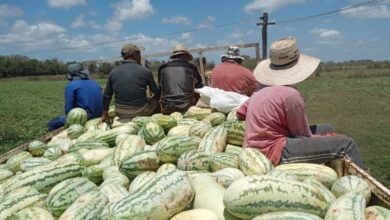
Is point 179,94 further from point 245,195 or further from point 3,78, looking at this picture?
point 3,78

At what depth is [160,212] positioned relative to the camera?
2793 mm

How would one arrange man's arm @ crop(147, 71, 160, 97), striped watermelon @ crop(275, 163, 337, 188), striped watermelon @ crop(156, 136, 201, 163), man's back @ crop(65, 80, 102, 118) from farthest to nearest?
man's back @ crop(65, 80, 102, 118) → man's arm @ crop(147, 71, 160, 97) → striped watermelon @ crop(156, 136, 201, 163) → striped watermelon @ crop(275, 163, 337, 188)

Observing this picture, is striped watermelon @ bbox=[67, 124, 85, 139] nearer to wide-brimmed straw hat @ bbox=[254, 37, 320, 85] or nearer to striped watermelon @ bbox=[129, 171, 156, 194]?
striped watermelon @ bbox=[129, 171, 156, 194]

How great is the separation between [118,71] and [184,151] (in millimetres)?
3798

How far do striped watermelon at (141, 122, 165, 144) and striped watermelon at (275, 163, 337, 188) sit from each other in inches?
69.3

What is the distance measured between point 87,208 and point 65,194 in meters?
0.56

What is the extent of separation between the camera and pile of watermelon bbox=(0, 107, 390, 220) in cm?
276

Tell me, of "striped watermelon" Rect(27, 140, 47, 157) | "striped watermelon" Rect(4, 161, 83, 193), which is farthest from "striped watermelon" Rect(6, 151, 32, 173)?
"striped watermelon" Rect(4, 161, 83, 193)

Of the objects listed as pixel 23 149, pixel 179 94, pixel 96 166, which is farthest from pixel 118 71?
pixel 96 166

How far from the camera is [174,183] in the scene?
9.78 ft

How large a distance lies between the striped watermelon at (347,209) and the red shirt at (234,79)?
14.9ft

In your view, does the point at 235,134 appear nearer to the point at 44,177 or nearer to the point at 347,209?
the point at 44,177

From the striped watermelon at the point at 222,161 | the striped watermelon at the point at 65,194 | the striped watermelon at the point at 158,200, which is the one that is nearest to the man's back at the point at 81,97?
the striped watermelon at the point at 65,194

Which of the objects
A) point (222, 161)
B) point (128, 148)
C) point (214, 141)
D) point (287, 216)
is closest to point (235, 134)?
point (214, 141)
